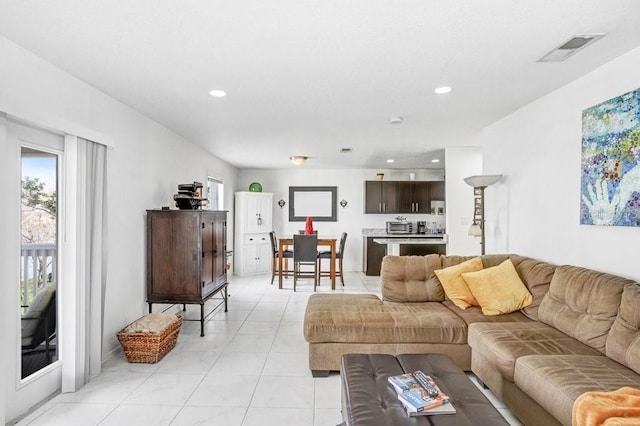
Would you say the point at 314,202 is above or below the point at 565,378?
above

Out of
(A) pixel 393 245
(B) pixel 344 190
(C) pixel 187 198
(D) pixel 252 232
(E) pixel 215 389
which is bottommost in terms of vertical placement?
(E) pixel 215 389

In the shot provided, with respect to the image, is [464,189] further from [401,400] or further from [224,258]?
[401,400]

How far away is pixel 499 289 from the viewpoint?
3059 mm

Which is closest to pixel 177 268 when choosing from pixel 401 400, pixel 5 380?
pixel 5 380

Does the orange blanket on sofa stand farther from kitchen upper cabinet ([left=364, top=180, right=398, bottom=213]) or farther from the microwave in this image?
kitchen upper cabinet ([left=364, top=180, right=398, bottom=213])

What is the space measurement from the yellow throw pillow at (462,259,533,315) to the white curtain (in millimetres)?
3119

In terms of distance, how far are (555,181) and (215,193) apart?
5.29 m

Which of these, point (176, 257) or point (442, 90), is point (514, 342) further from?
point (176, 257)

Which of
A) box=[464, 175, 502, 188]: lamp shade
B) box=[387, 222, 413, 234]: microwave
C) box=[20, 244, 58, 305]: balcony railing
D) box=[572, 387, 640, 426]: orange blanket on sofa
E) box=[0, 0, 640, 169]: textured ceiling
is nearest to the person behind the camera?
box=[572, 387, 640, 426]: orange blanket on sofa

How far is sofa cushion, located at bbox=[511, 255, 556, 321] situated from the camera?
2.94m

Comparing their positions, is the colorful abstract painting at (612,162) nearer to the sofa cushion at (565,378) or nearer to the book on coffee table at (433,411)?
the sofa cushion at (565,378)

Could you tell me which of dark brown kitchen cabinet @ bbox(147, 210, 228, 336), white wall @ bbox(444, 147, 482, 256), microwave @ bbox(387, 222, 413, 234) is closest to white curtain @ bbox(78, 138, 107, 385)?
dark brown kitchen cabinet @ bbox(147, 210, 228, 336)

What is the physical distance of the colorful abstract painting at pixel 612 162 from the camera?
2.34 metres

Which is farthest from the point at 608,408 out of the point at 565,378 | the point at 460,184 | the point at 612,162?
the point at 460,184
